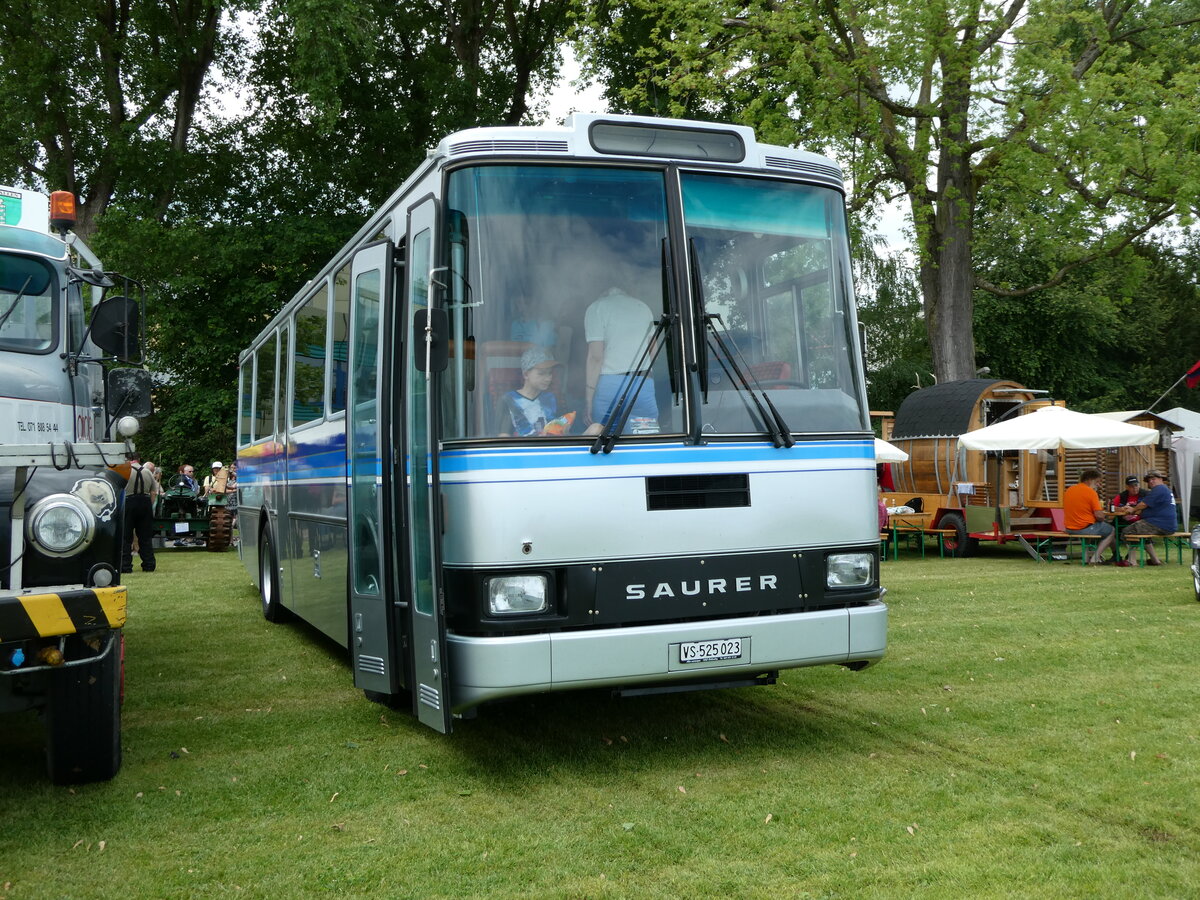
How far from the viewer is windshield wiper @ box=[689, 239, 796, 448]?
6031mm

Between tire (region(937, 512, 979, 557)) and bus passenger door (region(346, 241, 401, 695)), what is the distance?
50.1ft

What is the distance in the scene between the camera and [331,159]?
98.4 feet

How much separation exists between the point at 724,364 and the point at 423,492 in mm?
1728

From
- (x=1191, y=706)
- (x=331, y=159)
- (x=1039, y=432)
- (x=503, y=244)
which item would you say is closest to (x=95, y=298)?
(x=503, y=244)

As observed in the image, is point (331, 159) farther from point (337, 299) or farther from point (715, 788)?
point (715, 788)

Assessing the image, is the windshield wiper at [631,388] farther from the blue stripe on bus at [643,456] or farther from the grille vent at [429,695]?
the grille vent at [429,695]

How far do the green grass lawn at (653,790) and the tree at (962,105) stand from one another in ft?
52.5

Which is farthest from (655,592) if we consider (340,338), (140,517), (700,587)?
(140,517)

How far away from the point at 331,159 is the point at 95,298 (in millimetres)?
23540

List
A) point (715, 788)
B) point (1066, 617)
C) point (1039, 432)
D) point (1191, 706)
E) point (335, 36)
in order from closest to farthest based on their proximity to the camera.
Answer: point (715, 788), point (1191, 706), point (1066, 617), point (1039, 432), point (335, 36)

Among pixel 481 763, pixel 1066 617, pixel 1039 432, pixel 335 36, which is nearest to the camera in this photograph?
pixel 481 763

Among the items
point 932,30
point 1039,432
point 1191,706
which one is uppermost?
point 932,30

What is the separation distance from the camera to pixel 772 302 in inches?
251

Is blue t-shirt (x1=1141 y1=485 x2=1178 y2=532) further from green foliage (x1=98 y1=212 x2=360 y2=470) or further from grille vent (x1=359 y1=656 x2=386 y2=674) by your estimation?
green foliage (x1=98 y1=212 x2=360 y2=470)
